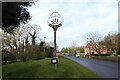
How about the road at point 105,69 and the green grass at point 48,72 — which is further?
the road at point 105,69

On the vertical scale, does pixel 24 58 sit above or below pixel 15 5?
below

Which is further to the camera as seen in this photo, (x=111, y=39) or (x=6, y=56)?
(x=111, y=39)

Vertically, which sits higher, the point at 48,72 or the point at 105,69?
the point at 48,72

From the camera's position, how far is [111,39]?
34125mm

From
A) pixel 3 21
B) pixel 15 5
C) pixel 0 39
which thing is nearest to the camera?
pixel 15 5

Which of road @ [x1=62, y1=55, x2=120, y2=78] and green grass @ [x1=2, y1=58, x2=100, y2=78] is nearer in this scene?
green grass @ [x1=2, y1=58, x2=100, y2=78]

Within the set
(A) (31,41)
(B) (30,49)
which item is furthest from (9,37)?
(B) (30,49)

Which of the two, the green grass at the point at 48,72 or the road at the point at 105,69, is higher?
the green grass at the point at 48,72

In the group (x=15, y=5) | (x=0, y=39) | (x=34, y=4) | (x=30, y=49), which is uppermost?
(x=34, y=4)

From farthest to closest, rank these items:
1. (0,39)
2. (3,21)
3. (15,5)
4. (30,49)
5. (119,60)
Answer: (0,39)
(30,49)
(119,60)
(3,21)
(15,5)

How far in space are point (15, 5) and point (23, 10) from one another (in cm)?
182

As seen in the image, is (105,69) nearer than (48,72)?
No

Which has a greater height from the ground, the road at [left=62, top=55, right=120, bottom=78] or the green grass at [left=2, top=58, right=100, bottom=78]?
the green grass at [left=2, top=58, right=100, bottom=78]

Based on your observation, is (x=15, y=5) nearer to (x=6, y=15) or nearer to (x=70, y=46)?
(x=6, y=15)
